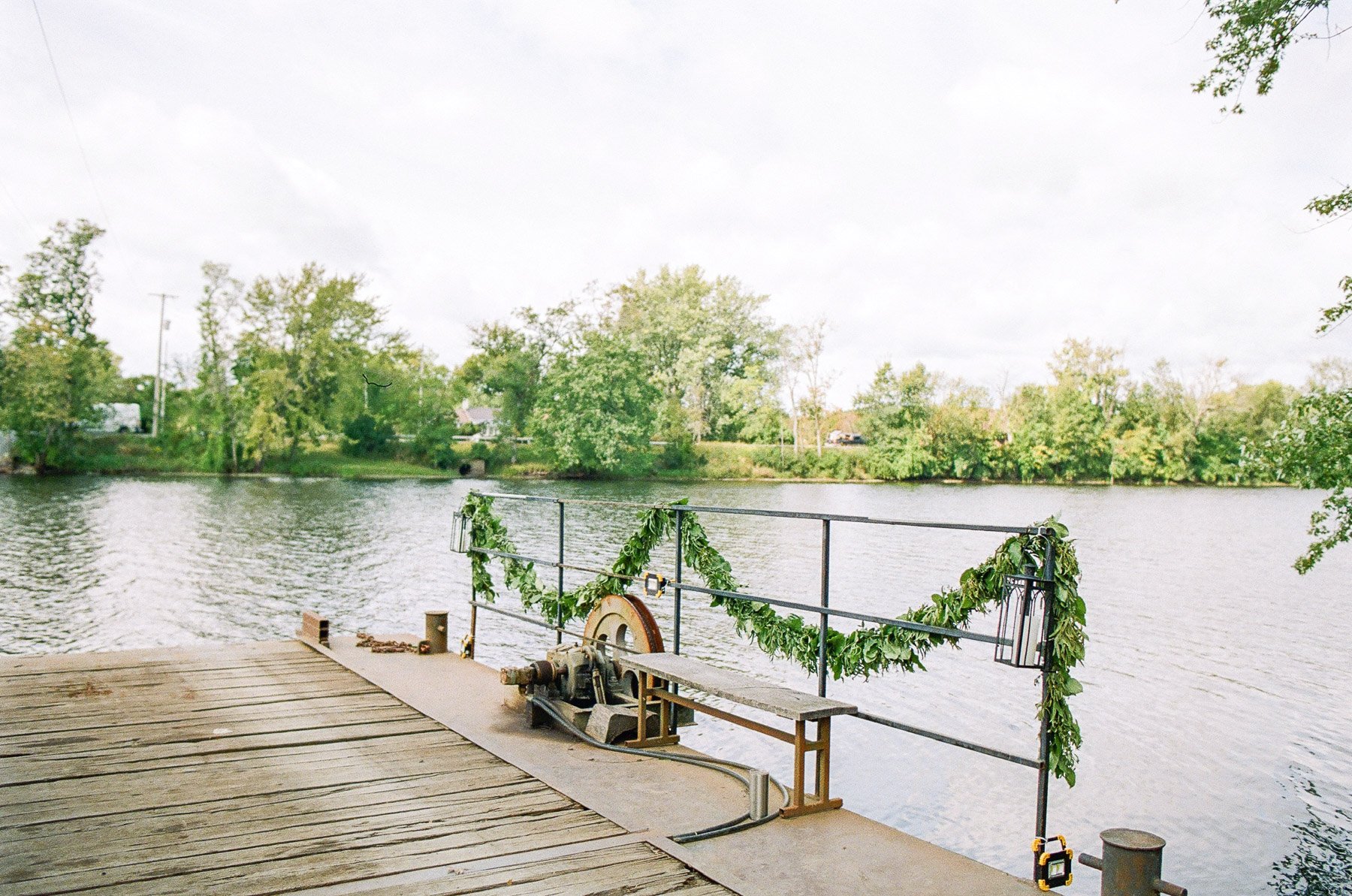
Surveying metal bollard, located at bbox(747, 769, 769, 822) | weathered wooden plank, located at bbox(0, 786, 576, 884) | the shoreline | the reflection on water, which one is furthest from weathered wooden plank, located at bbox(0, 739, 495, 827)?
the shoreline

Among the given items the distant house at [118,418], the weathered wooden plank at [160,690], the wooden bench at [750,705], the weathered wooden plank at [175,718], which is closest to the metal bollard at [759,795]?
the wooden bench at [750,705]

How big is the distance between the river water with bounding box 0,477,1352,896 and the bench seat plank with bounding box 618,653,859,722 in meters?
0.55

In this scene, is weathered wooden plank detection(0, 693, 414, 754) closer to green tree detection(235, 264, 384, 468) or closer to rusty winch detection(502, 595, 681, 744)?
rusty winch detection(502, 595, 681, 744)

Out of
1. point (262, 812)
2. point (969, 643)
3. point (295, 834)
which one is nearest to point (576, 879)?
point (295, 834)

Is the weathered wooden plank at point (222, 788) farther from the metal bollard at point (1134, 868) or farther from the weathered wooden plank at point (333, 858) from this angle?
the metal bollard at point (1134, 868)

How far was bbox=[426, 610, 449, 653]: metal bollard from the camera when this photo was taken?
8016 millimetres

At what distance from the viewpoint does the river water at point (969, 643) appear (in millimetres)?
7684

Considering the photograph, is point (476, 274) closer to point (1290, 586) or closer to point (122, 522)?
point (122, 522)

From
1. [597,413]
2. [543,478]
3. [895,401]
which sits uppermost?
[895,401]

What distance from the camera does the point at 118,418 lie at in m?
61.6

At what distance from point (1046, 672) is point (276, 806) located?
3.27 m

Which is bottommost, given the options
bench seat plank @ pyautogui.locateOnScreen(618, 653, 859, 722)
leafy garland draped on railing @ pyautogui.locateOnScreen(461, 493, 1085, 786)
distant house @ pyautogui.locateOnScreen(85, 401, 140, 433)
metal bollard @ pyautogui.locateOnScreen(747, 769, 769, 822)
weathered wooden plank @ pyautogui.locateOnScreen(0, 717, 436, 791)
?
weathered wooden plank @ pyautogui.locateOnScreen(0, 717, 436, 791)

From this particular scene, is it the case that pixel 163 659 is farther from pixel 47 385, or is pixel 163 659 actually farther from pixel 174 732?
pixel 47 385

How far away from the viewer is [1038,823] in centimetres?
373
